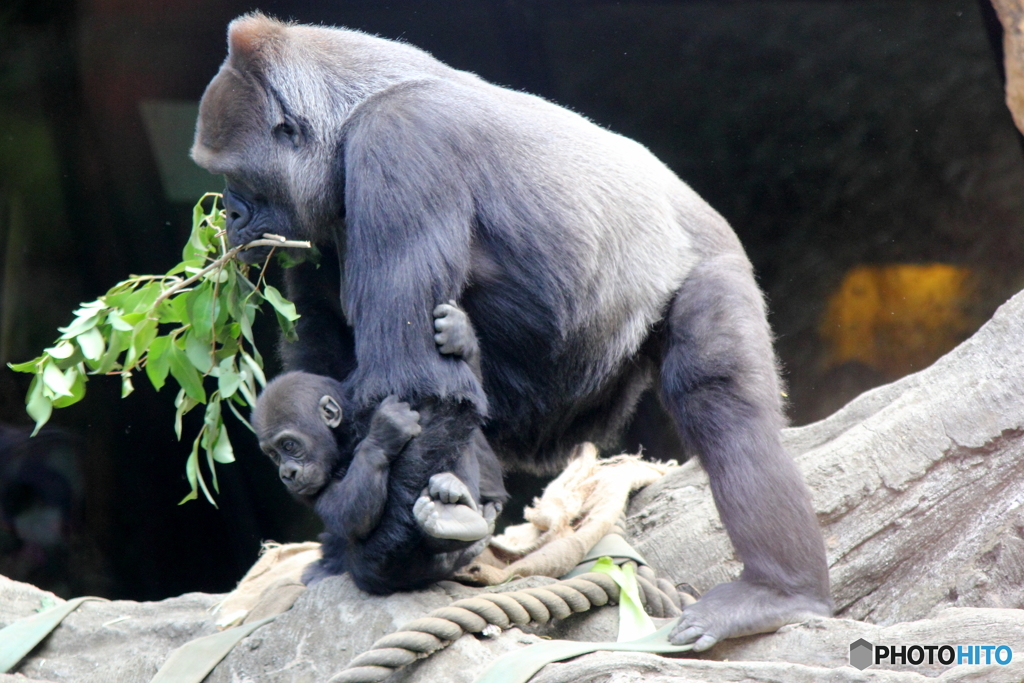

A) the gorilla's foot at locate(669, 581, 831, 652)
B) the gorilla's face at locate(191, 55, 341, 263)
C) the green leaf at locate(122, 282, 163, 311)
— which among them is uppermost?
the gorilla's face at locate(191, 55, 341, 263)

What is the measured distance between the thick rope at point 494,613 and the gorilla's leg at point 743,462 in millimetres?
305

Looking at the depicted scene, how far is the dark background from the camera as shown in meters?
4.24

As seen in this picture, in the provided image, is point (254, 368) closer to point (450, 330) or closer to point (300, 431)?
point (300, 431)

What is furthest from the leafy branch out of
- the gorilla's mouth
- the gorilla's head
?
the gorilla's head

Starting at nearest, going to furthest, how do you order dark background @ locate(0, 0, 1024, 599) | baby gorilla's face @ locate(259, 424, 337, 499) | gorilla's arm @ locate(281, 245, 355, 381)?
baby gorilla's face @ locate(259, 424, 337, 499), gorilla's arm @ locate(281, 245, 355, 381), dark background @ locate(0, 0, 1024, 599)

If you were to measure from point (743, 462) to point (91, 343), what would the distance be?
2010mm

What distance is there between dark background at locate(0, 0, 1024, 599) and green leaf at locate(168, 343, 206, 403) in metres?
1.82

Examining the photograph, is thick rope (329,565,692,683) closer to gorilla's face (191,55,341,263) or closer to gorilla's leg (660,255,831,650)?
gorilla's leg (660,255,831,650)

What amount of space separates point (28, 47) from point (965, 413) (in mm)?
4365

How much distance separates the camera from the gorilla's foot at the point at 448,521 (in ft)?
7.05

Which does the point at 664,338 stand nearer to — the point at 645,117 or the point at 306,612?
the point at 306,612

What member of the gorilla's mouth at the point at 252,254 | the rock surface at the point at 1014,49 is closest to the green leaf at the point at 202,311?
the gorilla's mouth at the point at 252,254

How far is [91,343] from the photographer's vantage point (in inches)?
108

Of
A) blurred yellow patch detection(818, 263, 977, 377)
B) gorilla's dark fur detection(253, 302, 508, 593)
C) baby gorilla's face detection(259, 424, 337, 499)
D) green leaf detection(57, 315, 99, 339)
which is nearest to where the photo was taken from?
gorilla's dark fur detection(253, 302, 508, 593)
